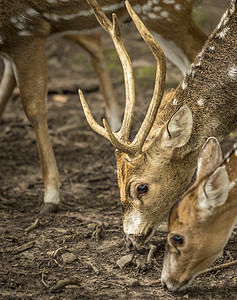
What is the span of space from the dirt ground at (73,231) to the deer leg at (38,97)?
0.19 meters

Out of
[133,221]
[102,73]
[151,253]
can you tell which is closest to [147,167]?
[133,221]

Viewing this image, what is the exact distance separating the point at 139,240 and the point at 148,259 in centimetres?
16

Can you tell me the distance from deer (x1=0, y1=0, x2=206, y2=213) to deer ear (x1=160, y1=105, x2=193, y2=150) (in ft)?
4.36

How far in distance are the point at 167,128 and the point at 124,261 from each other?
1031 millimetres

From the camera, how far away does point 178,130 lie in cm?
413

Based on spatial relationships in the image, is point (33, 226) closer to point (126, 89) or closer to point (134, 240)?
point (134, 240)

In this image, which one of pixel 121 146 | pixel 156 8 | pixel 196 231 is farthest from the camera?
pixel 156 8

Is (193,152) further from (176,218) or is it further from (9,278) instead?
(9,278)

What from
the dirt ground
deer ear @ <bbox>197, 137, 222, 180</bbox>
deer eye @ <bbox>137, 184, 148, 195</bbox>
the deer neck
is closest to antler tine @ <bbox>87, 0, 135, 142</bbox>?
the deer neck

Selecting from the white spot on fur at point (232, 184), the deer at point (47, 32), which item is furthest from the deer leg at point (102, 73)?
the white spot on fur at point (232, 184)

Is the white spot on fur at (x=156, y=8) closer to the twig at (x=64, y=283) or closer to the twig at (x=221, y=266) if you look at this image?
the twig at (x=221, y=266)

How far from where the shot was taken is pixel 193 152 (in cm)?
433

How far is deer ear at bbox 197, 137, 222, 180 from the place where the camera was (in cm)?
378

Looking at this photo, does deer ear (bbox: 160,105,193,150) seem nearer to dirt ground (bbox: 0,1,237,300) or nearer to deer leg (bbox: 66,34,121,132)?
dirt ground (bbox: 0,1,237,300)
